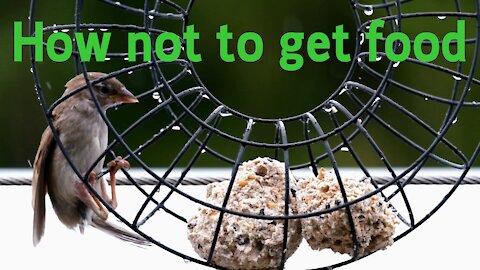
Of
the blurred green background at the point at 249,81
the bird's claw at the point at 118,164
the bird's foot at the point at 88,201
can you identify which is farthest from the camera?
the blurred green background at the point at 249,81

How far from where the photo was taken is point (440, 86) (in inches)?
193

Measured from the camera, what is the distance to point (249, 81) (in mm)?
4973

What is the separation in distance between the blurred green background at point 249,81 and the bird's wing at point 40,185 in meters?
2.58

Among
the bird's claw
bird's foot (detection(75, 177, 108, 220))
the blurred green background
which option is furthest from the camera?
the blurred green background

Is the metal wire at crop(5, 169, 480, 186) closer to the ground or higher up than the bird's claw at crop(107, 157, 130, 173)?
closer to the ground

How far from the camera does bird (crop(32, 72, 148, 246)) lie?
1.92m

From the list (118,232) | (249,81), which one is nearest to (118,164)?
(118,232)

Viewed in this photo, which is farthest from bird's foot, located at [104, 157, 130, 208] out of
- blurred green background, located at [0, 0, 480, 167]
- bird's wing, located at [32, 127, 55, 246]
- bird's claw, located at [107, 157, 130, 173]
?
blurred green background, located at [0, 0, 480, 167]

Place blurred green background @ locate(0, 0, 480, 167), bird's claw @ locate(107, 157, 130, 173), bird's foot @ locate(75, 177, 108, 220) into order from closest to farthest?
bird's claw @ locate(107, 157, 130, 173) → bird's foot @ locate(75, 177, 108, 220) → blurred green background @ locate(0, 0, 480, 167)

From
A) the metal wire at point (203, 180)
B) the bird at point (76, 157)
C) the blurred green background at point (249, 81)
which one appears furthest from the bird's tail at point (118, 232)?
the blurred green background at point (249, 81)

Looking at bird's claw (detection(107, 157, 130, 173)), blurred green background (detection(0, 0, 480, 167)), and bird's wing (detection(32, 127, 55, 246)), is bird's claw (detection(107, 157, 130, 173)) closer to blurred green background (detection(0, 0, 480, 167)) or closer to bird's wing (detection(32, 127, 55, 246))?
bird's wing (detection(32, 127, 55, 246))

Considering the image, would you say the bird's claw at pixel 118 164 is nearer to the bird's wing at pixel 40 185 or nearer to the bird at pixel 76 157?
the bird at pixel 76 157

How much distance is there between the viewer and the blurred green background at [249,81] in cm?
470

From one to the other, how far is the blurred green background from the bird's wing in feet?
8.47
